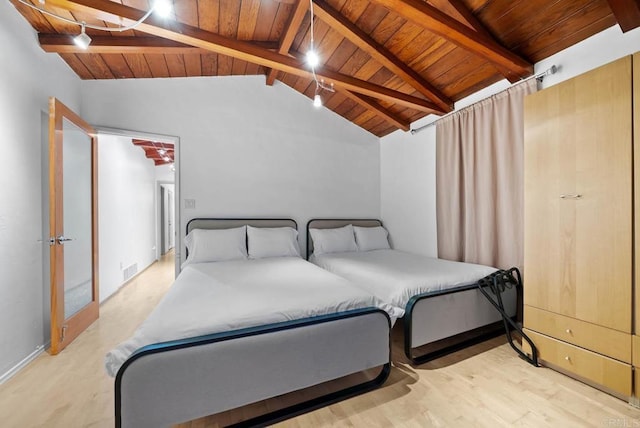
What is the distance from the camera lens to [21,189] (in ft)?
6.21

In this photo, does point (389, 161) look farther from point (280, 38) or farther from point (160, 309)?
point (160, 309)

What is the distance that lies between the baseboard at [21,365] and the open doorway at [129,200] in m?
1.24

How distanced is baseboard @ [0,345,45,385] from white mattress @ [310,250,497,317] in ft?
8.13

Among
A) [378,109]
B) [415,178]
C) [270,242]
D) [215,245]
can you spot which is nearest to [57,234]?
[215,245]

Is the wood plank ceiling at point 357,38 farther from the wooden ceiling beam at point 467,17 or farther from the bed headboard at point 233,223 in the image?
the bed headboard at point 233,223

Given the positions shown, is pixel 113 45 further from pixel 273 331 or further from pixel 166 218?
pixel 166 218

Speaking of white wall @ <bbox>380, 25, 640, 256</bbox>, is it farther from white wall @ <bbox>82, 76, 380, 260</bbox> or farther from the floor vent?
the floor vent

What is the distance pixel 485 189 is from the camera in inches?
106

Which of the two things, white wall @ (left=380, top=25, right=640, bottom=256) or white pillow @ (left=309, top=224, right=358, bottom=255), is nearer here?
white wall @ (left=380, top=25, right=640, bottom=256)

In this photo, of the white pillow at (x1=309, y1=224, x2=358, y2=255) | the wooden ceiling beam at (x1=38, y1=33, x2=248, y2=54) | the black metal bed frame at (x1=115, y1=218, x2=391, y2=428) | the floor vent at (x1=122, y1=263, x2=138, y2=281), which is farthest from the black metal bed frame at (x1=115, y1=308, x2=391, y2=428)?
the floor vent at (x1=122, y1=263, x2=138, y2=281)

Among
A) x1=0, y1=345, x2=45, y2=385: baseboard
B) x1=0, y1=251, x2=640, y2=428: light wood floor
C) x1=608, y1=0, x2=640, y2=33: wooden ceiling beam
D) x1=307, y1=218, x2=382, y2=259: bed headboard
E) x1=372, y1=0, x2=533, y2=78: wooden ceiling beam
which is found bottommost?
x1=0, y1=251, x2=640, y2=428: light wood floor

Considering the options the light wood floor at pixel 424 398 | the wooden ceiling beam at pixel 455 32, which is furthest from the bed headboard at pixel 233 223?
the wooden ceiling beam at pixel 455 32

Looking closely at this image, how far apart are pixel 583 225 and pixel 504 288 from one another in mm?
812

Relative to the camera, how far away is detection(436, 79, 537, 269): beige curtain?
2420mm
